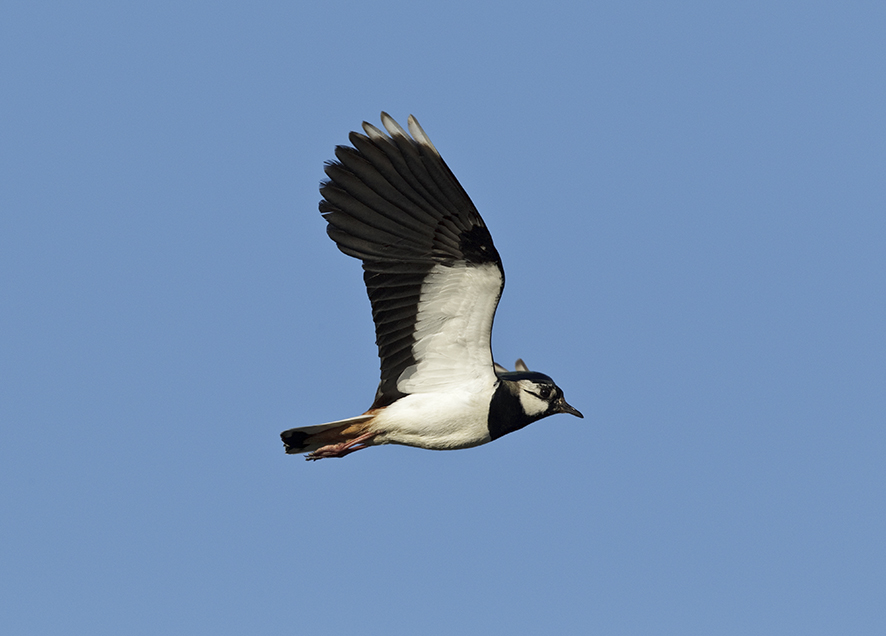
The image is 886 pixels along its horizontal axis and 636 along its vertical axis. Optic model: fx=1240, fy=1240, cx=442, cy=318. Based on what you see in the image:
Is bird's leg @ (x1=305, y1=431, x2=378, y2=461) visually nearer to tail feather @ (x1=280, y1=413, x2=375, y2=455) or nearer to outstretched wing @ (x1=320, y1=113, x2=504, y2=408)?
tail feather @ (x1=280, y1=413, x2=375, y2=455)

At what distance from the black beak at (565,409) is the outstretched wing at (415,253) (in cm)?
83

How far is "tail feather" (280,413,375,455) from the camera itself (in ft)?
38.5

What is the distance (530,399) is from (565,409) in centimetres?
43

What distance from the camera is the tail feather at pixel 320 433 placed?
1174 centimetres

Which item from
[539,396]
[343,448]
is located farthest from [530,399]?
[343,448]

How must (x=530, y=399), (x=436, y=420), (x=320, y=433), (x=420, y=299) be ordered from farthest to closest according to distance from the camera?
(x=530, y=399), (x=320, y=433), (x=436, y=420), (x=420, y=299)

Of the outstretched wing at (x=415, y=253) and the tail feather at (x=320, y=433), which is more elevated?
the outstretched wing at (x=415, y=253)

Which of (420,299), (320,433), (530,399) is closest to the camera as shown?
(420,299)

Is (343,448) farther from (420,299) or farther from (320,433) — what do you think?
(420,299)

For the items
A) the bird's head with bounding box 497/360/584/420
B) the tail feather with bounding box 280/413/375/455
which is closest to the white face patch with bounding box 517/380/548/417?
the bird's head with bounding box 497/360/584/420

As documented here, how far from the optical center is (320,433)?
11.8 meters

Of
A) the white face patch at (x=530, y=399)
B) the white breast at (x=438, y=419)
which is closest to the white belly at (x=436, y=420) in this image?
the white breast at (x=438, y=419)

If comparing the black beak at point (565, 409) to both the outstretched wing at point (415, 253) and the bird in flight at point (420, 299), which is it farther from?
the outstretched wing at point (415, 253)

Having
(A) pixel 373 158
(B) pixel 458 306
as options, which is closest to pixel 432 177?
(A) pixel 373 158
